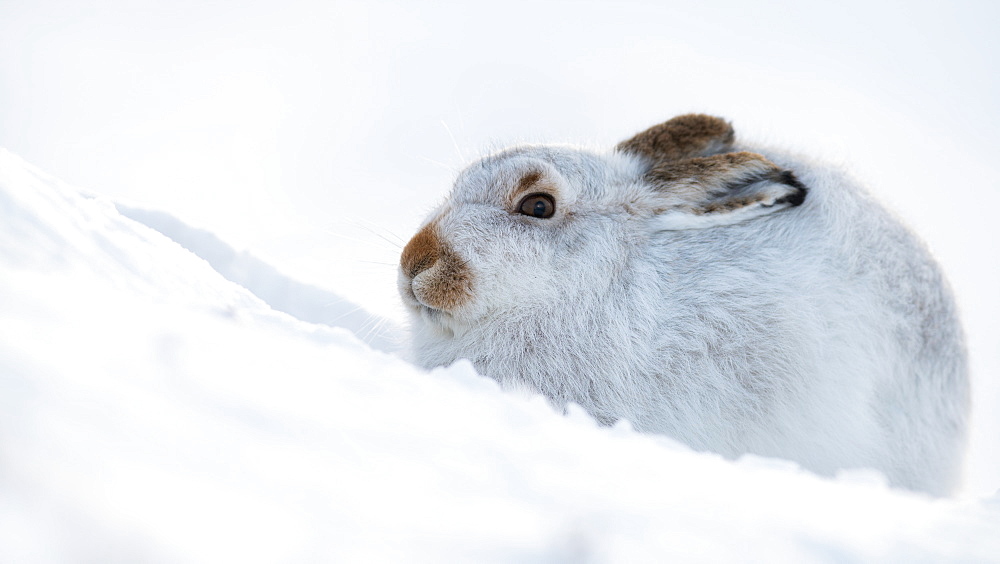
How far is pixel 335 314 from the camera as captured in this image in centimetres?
461

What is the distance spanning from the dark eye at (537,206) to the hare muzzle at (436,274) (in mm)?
422

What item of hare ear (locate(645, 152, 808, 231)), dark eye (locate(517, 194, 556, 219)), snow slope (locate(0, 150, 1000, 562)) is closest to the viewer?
snow slope (locate(0, 150, 1000, 562))

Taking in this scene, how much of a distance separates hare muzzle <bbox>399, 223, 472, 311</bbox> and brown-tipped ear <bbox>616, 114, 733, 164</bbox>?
3.97ft

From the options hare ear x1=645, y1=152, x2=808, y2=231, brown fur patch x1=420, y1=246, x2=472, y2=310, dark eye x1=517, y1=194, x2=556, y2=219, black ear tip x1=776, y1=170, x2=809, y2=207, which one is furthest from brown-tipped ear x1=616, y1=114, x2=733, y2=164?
brown fur patch x1=420, y1=246, x2=472, y2=310

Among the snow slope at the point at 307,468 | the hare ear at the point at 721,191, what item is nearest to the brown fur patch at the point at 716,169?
the hare ear at the point at 721,191

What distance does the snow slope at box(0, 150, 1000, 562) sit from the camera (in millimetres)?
637

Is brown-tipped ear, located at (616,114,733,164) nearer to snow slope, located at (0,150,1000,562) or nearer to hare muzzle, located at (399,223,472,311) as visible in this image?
hare muzzle, located at (399,223,472,311)

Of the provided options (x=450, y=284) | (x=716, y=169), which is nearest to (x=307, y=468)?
(x=450, y=284)

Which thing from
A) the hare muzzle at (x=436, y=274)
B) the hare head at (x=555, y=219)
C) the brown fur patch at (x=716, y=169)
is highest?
the brown fur patch at (x=716, y=169)

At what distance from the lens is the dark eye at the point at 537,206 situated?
3084mm

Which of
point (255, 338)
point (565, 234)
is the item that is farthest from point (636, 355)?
point (255, 338)

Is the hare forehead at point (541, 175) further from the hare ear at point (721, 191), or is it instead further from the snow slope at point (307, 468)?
the snow slope at point (307, 468)

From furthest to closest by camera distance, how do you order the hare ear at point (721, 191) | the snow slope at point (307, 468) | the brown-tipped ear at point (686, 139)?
1. the brown-tipped ear at point (686, 139)
2. the hare ear at point (721, 191)
3. the snow slope at point (307, 468)

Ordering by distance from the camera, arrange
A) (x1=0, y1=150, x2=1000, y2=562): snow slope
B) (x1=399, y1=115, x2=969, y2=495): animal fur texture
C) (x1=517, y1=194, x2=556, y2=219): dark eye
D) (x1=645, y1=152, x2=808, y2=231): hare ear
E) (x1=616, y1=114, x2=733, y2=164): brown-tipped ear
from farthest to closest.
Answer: (x1=616, y1=114, x2=733, y2=164): brown-tipped ear
(x1=517, y1=194, x2=556, y2=219): dark eye
(x1=645, y1=152, x2=808, y2=231): hare ear
(x1=399, y1=115, x2=969, y2=495): animal fur texture
(x1=0, y1=150, x2=1000, y2=562): snow slope
